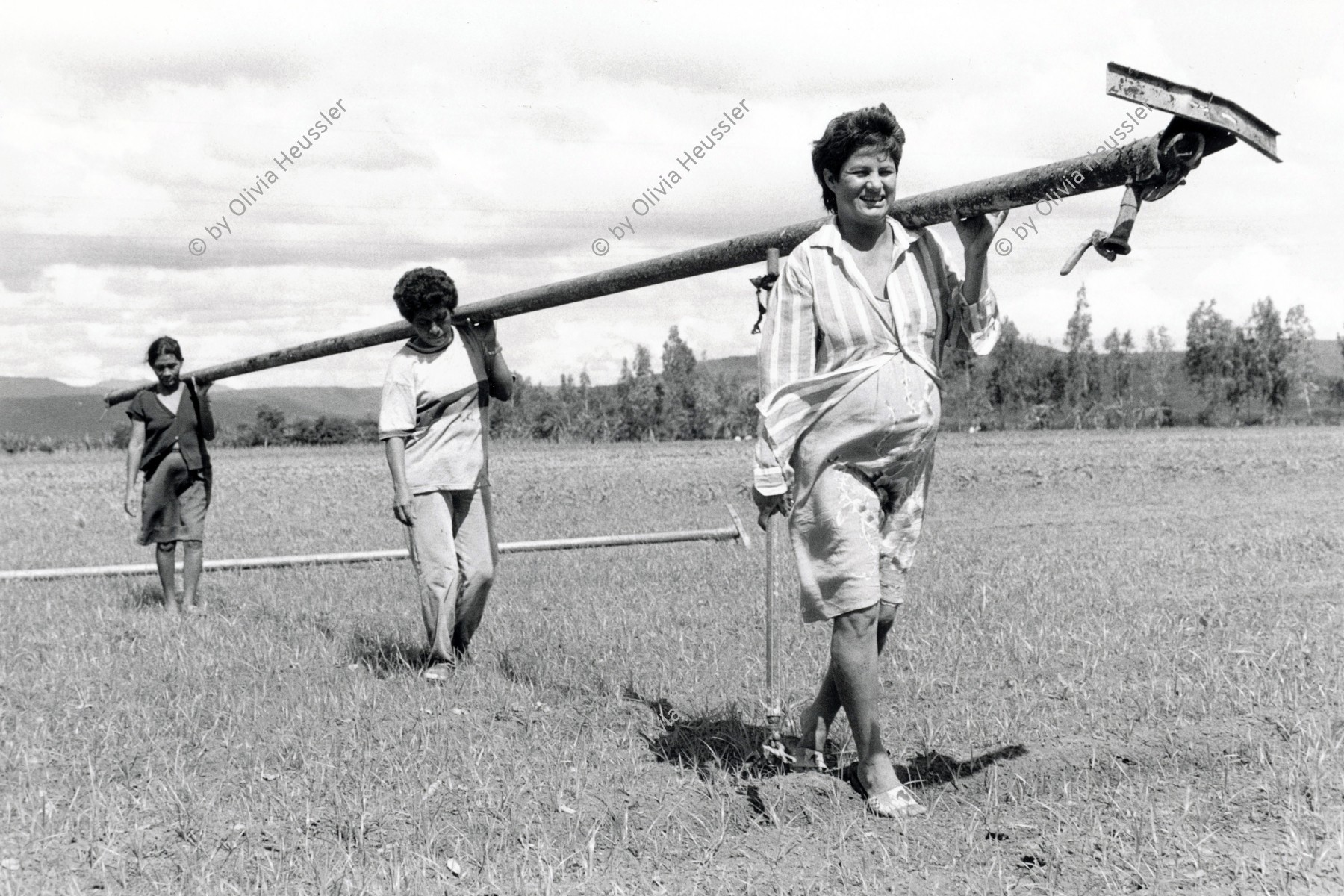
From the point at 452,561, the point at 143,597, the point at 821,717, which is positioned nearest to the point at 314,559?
the point at 143,597

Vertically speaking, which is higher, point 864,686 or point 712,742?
point 864,686

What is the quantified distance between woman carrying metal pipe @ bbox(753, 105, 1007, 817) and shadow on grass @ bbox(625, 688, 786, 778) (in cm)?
60

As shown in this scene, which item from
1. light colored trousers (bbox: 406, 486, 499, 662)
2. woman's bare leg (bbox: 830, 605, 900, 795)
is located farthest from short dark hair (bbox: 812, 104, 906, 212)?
light colored trousers (bbox: 406, 486, 499, 662)

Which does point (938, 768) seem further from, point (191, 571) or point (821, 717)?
point (191, 571)

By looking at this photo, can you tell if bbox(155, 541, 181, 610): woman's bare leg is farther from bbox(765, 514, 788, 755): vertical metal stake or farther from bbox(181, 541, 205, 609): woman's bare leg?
bbox(765, 514, 788, 755): vertical metal stake

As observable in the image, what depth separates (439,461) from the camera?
5703 mm

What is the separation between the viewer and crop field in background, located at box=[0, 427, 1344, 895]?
340 centimetres

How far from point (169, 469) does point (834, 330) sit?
5.96 m

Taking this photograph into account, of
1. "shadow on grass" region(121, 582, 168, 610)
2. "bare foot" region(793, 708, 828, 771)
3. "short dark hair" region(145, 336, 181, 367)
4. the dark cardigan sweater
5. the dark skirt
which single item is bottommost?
"shadow on grass" region(121, 582, 168, 610)

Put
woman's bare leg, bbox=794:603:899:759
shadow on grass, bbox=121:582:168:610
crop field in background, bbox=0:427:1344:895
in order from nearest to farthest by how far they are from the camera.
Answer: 1. crop field in background, bbox=0:427:1344:895
2. woman's bare leg, bbox=794:603:899:759
3. shadow on grass, bbox=121:582:168:610

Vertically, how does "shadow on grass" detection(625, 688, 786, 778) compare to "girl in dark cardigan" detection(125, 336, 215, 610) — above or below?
below

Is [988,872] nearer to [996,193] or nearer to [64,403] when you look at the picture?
[996,193]

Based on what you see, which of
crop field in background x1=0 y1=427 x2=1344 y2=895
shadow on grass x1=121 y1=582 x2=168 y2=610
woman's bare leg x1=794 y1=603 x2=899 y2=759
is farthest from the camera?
shadow on grass x1=121 y1=582 x2=168 y2=610

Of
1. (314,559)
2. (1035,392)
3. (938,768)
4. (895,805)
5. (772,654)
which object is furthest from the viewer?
(1035,392)
